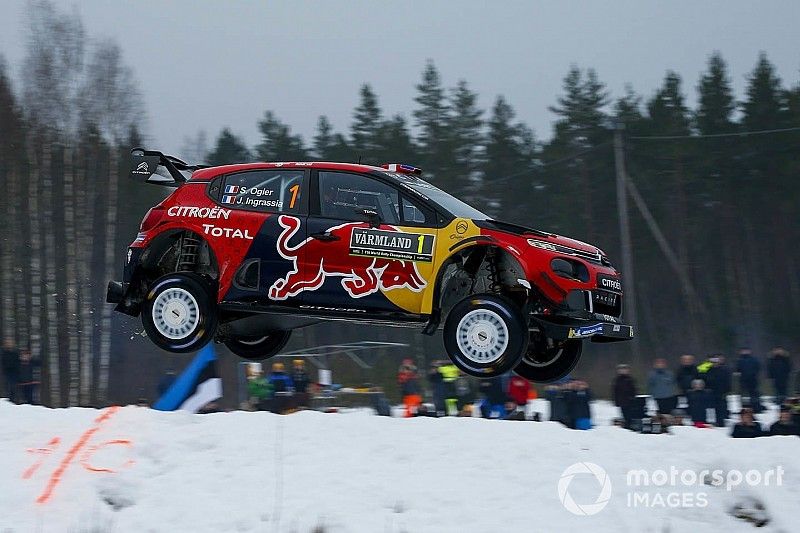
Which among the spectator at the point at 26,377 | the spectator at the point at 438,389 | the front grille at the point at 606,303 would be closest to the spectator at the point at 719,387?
the spectator at the point at 438,389

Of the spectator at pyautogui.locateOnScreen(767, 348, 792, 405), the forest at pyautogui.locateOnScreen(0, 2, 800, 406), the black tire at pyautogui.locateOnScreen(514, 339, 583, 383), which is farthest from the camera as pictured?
the forest at pyautogui.locateOnScreen(0, 2, 800, 406)

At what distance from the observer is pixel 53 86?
82.0ft

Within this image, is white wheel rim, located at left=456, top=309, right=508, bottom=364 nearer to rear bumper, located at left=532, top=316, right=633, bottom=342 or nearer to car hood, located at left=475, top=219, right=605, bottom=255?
rear bumper, located at left=532, top=316, right=633, bottom=342

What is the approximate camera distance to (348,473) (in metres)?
11.4

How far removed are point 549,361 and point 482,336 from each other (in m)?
1.30

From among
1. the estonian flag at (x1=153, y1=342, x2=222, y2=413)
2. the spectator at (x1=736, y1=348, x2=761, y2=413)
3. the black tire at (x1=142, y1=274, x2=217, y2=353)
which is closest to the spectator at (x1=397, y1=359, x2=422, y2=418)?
the estonian flag at (x1=153, y1=342, x2=222, y2=413)

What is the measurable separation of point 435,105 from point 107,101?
14774 mm

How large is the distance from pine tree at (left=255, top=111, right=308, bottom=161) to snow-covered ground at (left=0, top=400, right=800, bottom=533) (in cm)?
1939

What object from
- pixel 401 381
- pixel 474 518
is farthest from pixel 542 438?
pixel 401 381

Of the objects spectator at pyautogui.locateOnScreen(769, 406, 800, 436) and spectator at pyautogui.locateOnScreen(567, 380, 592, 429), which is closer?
spectator at pyautogui.locateOnScreen(769, 406, 800, 436)

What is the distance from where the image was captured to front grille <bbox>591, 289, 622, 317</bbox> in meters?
9.28

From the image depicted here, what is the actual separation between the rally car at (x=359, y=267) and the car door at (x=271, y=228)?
0.04ft

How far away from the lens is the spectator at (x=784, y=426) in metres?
14.3

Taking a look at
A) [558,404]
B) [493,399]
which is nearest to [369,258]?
[493,399]
